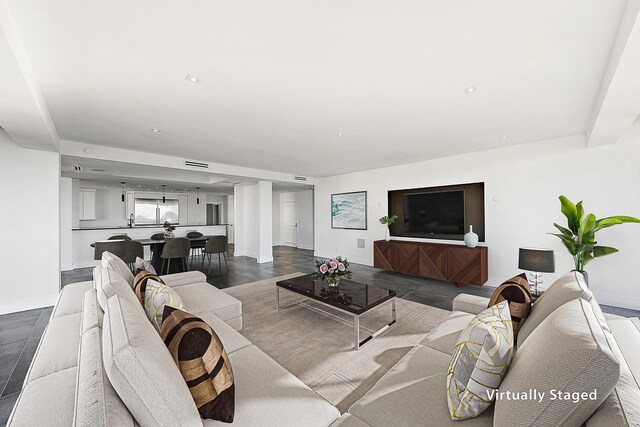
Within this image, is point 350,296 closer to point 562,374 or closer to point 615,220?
point 562,374

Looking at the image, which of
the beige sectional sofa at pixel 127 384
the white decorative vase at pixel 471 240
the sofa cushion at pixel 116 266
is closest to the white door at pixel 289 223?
the white decorative vase at pixel 471 240

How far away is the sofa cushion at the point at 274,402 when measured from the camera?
3.75ft

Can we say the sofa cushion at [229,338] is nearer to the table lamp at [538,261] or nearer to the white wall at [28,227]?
the table lamp at [538,261]

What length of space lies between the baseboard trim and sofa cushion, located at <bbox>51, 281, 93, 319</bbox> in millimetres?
1736

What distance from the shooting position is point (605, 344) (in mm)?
791

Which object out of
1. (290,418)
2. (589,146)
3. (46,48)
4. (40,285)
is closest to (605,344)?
(290,418)

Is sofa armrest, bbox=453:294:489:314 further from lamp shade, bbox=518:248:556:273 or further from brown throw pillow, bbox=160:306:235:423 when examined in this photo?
brown throw pillow, bbox=160:306:235:423

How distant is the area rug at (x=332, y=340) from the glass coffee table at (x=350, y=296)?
0.46ft

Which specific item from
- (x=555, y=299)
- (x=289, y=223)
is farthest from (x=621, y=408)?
(x=289, y=223)

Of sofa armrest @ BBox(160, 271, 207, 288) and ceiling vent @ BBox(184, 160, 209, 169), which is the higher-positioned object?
ceiling vent @ BBox(184, 160, 209, 169)

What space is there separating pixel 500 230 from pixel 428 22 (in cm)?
431

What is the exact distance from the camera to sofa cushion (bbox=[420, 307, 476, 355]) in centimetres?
177

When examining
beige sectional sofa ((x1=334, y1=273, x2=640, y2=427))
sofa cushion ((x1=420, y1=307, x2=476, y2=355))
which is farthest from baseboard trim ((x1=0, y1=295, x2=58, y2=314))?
sofa cushion ((x1=420, y1=307, x2=476, y2=355))

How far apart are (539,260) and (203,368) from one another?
3446 millimetres
